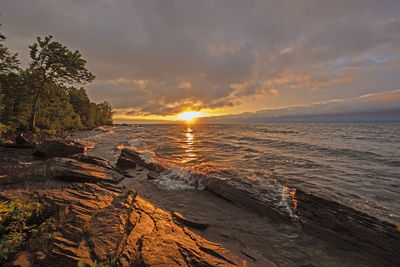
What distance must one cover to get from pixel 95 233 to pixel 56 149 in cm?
1310

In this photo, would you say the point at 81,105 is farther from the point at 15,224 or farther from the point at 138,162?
the point at 15,224

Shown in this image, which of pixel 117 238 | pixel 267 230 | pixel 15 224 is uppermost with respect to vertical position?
pixel 15 224

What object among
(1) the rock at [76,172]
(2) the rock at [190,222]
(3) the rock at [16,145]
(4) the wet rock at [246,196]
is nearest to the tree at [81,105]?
(3) the rock at [16,145]

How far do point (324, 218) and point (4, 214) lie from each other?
894 centimetres

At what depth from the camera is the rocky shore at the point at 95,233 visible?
283 centimetres

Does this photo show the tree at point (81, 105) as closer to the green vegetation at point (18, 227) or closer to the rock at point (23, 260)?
the green vegetation at point (18, 227)

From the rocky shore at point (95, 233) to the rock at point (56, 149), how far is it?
7877mm

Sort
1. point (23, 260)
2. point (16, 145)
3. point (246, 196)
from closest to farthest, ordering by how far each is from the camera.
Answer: point (23, 260) → point (246, 196) → point (16, 145)

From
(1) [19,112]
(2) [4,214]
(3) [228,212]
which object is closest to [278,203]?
(3) [228,212]

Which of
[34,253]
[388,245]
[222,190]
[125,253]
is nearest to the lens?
[34,253]

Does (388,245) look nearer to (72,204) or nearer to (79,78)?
(72,204)

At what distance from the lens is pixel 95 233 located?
3.45 metres

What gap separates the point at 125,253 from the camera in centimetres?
308

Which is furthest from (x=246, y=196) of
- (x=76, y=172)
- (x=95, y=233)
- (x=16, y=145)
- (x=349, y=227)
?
(x=16, y=145)
